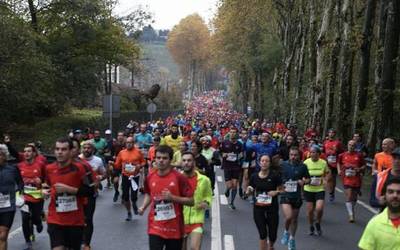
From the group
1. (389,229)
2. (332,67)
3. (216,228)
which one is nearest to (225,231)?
(216,228)

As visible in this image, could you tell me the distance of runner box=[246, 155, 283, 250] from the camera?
9.12m

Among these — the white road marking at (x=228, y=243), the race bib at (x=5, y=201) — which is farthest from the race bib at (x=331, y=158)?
the race bib at (x=5, y=201)

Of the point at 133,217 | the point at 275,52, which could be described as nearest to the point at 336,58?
the point at 133,217

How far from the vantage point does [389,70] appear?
835 inches

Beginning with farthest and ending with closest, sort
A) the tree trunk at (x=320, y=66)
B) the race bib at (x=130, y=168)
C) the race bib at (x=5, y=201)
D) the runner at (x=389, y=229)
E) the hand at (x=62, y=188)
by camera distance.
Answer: the tree trunk at (x=320, y=66) < the race bib at (x=130, y=168) < the race bib at (x=5, y=201) < the hand at (x=62, y=188) < the runner at (x=389, y=229)

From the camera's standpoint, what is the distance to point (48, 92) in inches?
1259

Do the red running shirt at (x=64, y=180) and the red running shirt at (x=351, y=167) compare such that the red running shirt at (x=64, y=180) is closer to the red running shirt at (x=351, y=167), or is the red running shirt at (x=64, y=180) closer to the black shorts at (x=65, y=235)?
the black shorts at (x=65, y=235)

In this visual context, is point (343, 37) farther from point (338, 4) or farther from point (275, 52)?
point (275, 52)

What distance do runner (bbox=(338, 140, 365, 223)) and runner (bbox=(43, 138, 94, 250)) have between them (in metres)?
7.49

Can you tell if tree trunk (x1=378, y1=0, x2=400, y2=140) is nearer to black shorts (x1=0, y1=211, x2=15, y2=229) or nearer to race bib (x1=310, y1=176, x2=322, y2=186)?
race bib (x1=310, y1=176, x2=322, y2=186)

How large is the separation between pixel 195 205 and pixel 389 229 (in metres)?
3.74

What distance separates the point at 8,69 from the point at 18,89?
108cm

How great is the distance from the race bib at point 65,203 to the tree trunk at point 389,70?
623 inches

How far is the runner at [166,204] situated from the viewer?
21.9ft
